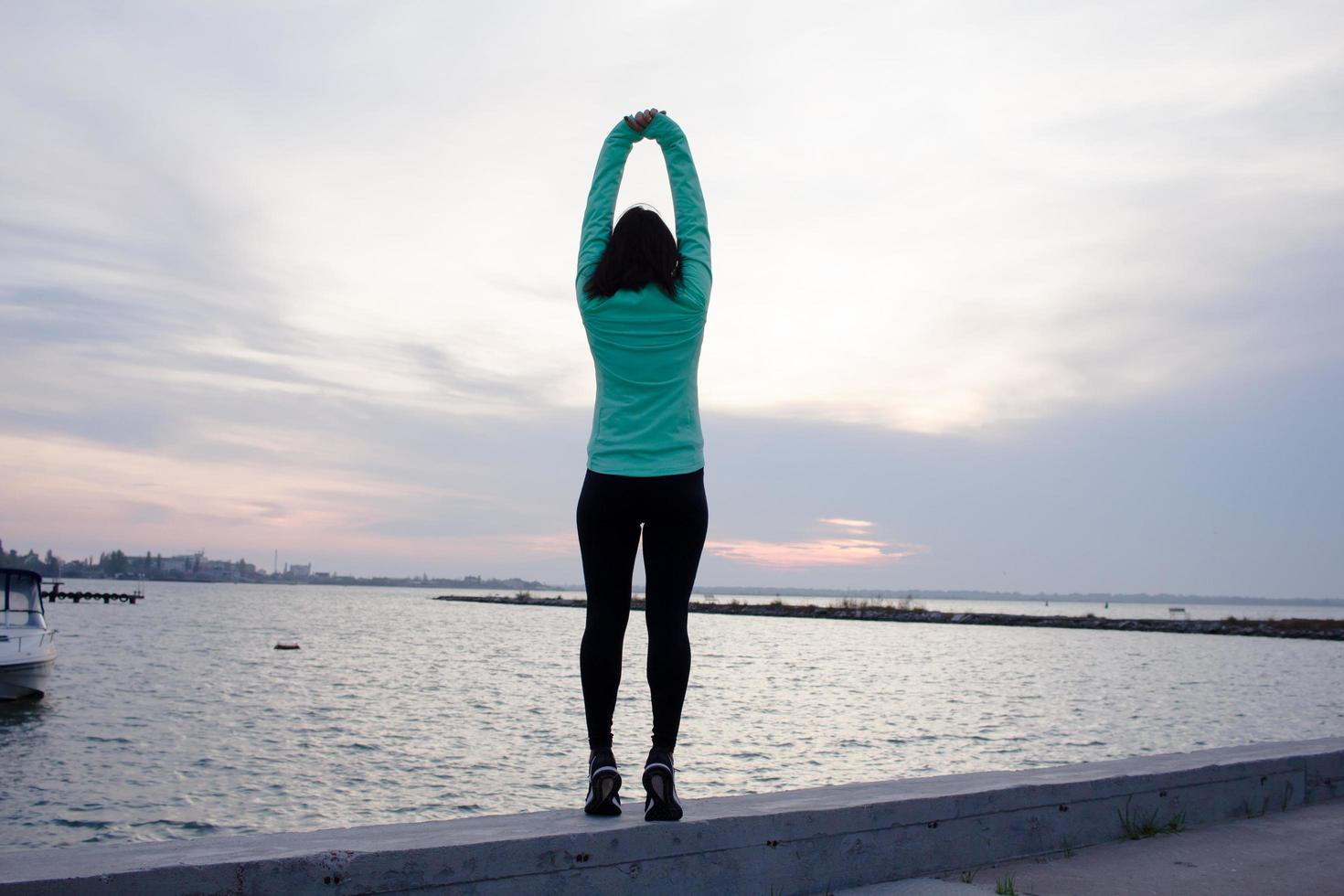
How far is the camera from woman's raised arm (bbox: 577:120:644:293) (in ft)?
10.6

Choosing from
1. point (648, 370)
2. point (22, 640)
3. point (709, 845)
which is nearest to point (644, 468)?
point (648, 370)

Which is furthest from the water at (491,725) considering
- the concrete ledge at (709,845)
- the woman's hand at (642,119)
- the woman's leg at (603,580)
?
the woman's hand at (642,119)

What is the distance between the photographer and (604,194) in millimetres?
3314

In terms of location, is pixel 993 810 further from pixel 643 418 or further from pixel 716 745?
pixel 716 745

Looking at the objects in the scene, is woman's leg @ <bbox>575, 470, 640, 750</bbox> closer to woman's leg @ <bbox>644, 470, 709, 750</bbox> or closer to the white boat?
woman's leg @ <bbox>644, 470, 709, 750</bbox>

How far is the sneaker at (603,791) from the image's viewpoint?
292 cm

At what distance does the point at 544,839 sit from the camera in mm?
2582

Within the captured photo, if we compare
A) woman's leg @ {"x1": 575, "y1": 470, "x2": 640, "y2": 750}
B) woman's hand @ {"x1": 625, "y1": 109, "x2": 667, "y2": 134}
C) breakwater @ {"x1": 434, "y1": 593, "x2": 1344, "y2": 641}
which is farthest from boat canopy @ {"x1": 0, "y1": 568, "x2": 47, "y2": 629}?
breakwater @ {"x1": 434, "y1": 593, "x2": 1344, "y2": 641}

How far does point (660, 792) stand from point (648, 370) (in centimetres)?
127

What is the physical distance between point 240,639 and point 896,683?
40696 millimetres

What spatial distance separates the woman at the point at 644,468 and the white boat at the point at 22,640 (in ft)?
83.1

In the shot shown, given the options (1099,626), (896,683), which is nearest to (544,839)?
(896,683)

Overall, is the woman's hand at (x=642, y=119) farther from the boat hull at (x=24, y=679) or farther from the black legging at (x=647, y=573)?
the boat hull at (x=24, y=679)

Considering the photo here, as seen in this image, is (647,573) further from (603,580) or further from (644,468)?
(644,468)
